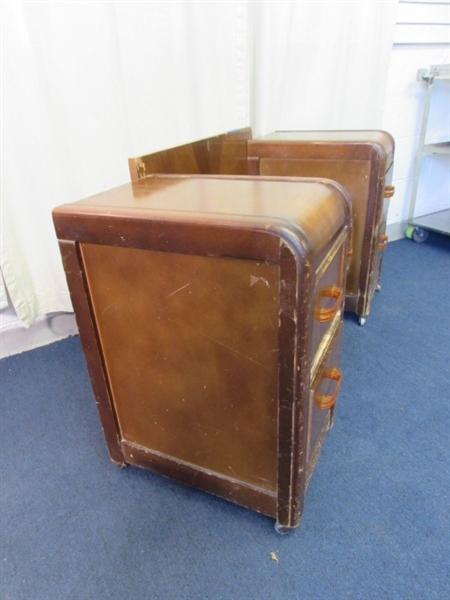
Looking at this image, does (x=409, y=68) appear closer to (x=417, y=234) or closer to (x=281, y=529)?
(x=417, y=234)

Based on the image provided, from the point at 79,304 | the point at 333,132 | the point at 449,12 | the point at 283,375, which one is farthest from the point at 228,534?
the point at 449,12

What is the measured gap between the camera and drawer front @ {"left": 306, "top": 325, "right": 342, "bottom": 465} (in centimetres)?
77

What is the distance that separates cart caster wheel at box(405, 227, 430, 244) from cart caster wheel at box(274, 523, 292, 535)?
5.58 ft

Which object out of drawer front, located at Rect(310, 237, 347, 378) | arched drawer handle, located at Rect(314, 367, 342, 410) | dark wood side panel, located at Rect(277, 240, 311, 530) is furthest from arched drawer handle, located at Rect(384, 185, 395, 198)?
dark wood side panel, located at Rect(277, 240, 311, 530)

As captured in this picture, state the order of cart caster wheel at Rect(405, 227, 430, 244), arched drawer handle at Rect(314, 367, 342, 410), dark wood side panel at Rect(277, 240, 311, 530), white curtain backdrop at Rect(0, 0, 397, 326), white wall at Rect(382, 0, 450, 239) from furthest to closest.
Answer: cart caster wheel at Rect(405, 227, 430, 244)
white wall at Rect(382, 0, 450, 239)
white curtain backdrop at Rect(0, 0, 397, 326)
arched drawer handle at Rect(314, 367, 342, 410)
dark wood side panel at Rect(277, 240, 311, 530)

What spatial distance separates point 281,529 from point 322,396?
0.26 metres

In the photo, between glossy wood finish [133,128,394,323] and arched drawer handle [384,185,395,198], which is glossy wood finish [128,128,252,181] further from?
arched drawer handle [384,185,395,198]

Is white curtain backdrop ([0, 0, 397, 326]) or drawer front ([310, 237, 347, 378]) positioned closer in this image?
drawer front ([310, 237, 347, 378])

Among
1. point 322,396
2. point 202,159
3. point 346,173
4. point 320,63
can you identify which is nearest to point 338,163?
point 346,173

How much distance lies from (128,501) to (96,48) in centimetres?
112

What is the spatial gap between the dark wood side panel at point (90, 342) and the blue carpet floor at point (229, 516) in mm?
119

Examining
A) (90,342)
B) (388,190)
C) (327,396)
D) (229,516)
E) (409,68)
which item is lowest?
(229,516)

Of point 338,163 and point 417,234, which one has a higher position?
point 338,163

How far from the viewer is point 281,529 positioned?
2.67 ft
